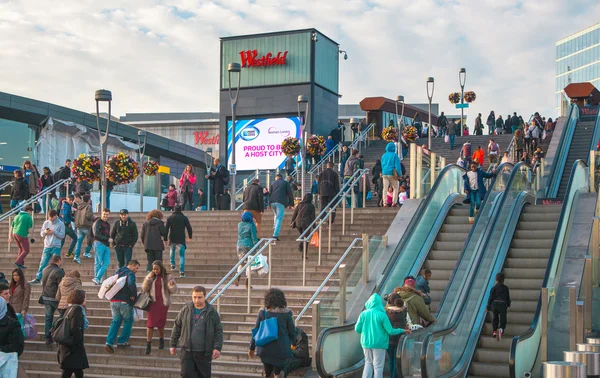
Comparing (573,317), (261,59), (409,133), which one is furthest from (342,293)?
(261,59)

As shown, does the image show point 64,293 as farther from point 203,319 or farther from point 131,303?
point 203,319

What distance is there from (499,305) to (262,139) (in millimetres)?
27233

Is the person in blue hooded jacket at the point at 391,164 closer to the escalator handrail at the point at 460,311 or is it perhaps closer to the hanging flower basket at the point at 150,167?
the escalator handrail at the point at 460,311

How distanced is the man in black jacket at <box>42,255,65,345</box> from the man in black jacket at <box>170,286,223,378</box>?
4.33 m

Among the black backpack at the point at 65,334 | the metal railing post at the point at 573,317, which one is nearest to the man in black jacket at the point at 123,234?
the black backpack at the point at 65,334

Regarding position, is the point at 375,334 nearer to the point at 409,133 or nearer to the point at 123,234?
the point at 123,234

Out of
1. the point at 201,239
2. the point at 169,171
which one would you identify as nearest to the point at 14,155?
the point at 169,171

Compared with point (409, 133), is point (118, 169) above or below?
below

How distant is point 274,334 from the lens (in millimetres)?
10594

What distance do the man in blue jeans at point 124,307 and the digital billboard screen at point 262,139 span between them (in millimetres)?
25673

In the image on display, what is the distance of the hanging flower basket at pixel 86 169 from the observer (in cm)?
2441

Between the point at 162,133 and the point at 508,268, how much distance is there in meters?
55.3

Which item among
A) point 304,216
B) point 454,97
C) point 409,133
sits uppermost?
point 454,97

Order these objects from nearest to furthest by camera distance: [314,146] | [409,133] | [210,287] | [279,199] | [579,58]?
[210,287] → [279,199] → [314,146] → [409,133] → [579,58]
